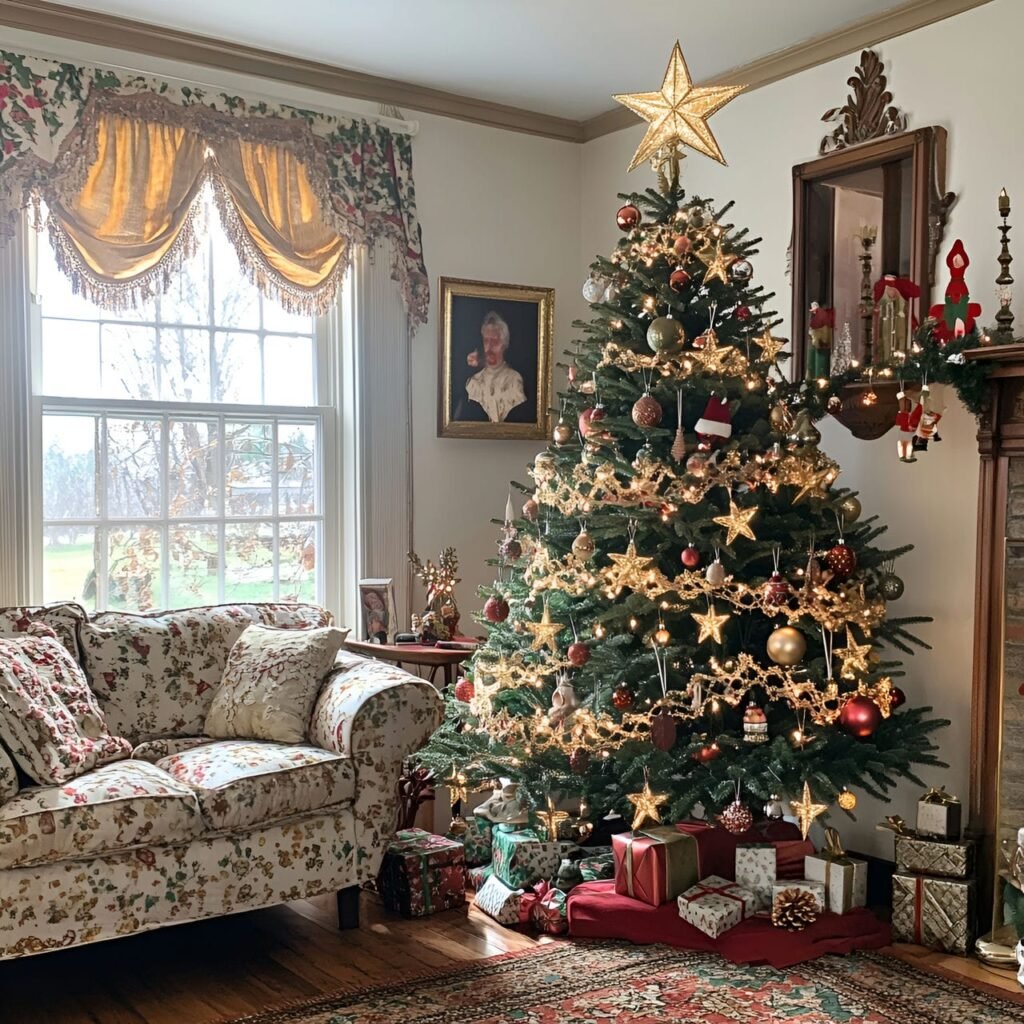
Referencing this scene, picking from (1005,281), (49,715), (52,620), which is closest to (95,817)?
(49,715)

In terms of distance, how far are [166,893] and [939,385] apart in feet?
9.02

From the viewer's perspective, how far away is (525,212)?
17.1 feet

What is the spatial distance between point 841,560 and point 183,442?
2433mm

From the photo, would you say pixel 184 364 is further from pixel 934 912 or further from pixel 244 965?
pixel 934 912

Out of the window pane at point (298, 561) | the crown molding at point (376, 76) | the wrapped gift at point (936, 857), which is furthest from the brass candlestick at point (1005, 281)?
the window pane at point (298, 561)

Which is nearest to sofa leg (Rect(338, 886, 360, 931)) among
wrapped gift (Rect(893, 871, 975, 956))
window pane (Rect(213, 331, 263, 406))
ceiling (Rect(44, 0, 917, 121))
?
wrapped gift (Rect(893, 871, 975, 956))

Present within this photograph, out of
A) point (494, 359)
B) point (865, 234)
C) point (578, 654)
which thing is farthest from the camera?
point (494, 359)

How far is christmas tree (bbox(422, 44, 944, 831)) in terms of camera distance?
134 inches

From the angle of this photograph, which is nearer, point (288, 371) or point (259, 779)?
point (259, 779)

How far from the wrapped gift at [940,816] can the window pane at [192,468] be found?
105 inches

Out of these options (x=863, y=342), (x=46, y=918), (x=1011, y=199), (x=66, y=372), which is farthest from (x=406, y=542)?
(x=1011, y=199)

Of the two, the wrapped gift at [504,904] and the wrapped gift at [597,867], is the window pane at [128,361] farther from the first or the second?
the wrapped gift at [597,867]

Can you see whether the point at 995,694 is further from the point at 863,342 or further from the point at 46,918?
the point at 46,918

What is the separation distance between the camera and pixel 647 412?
11.3 feet
